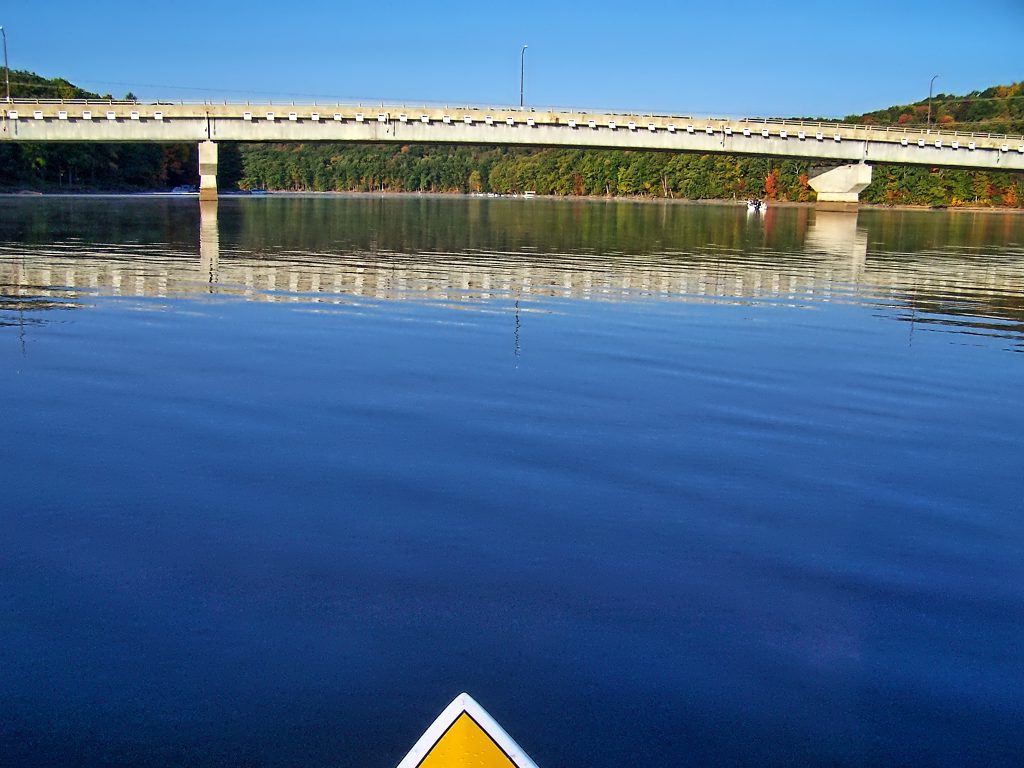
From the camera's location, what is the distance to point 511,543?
27.0 feet

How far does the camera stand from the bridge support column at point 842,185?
101m

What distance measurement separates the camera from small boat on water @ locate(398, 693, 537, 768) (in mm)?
3613

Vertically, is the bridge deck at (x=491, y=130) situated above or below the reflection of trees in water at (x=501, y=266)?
above

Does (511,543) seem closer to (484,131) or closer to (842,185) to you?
(484,131)

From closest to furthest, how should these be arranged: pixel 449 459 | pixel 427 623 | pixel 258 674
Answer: pixel 258 674 < pixel 427 623 < pixel 449 459

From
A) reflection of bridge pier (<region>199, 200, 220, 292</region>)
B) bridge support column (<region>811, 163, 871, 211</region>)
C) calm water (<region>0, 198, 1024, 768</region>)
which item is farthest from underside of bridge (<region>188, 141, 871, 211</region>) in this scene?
calm water (<region>0, 198, 1024, 768</region>)

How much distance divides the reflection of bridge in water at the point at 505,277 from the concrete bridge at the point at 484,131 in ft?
171

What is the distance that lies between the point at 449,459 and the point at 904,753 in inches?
231

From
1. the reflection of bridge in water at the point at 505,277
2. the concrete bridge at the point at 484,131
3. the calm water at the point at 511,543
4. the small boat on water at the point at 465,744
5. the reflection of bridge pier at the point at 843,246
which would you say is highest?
the concrete bridge at the point at 484,131

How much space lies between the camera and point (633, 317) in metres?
21.2

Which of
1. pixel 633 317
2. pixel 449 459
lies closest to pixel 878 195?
pixel 633 317

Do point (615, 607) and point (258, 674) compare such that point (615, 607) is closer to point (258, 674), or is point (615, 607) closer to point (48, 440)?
point (258, 674)

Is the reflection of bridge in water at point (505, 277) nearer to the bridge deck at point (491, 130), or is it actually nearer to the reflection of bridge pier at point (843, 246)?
the reflection of bridge pier at point (843, 246)

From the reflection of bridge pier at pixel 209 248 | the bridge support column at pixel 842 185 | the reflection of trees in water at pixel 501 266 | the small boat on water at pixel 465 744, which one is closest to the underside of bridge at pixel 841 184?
the bridge support column at pixel 842 185
